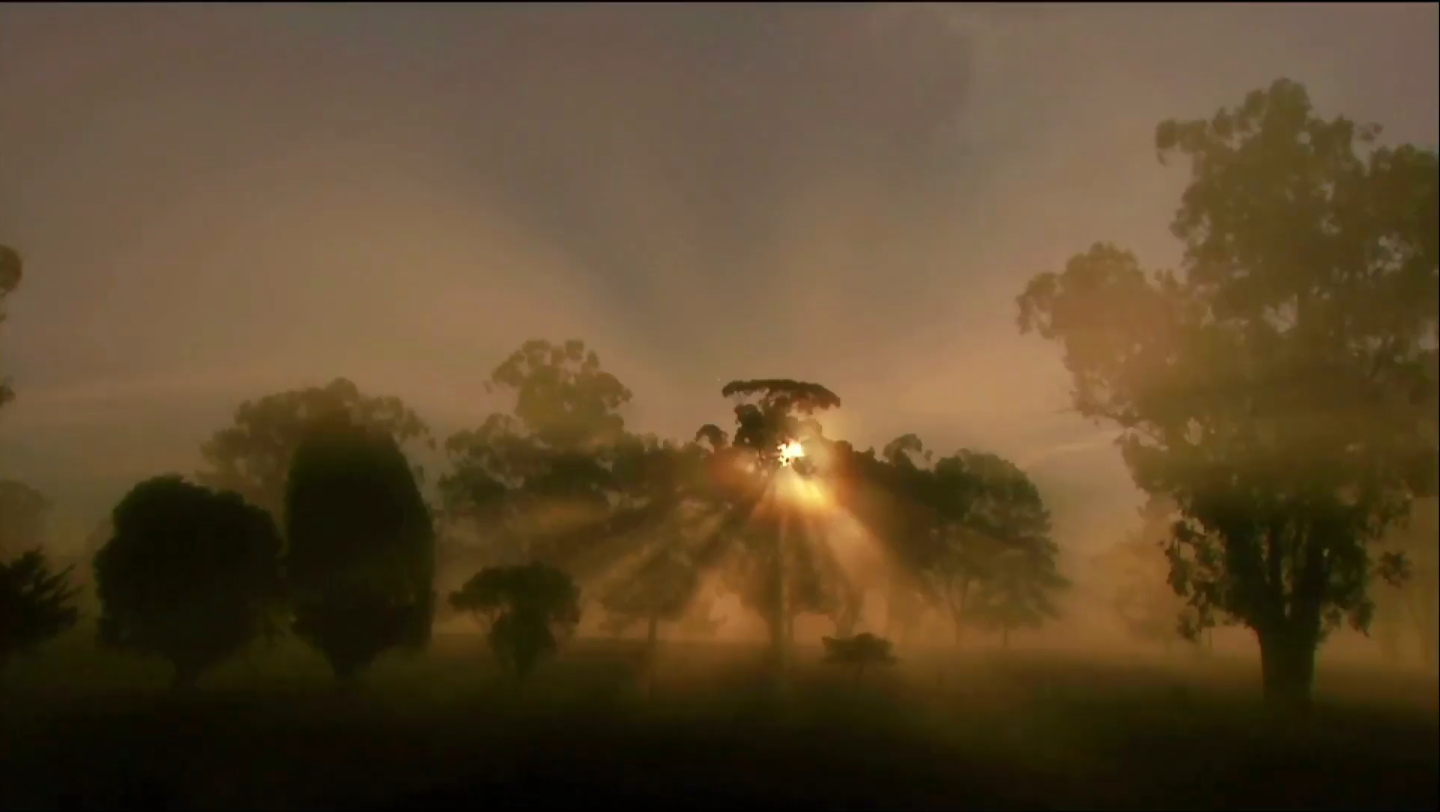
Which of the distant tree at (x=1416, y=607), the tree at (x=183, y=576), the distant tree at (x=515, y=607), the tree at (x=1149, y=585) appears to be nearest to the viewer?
the tree at (x=183, y=576)

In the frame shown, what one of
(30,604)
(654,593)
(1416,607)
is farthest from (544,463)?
(1416,607)

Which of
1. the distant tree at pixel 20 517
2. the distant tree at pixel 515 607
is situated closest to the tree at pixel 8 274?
the distant tree at pixel 20 517

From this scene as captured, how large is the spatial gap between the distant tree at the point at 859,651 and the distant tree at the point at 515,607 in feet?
24.2

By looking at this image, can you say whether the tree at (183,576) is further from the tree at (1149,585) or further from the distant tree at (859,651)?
the tree at (1149,585)

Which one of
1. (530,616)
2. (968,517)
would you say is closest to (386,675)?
(530,616)

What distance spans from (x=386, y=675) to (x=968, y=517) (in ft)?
49.7

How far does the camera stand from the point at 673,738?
2116cm

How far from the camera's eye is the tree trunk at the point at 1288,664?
85.9 ft

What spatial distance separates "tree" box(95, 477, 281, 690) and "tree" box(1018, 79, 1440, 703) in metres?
19.0

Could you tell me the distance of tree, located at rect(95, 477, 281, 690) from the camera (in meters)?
17.7

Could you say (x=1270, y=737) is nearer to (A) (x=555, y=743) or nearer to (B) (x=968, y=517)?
(B) (x=968, y=517)

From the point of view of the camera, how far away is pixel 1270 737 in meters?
24.5

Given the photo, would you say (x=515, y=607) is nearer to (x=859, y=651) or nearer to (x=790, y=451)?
(x=790, y=451)

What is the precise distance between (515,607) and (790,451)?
282 inches
